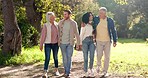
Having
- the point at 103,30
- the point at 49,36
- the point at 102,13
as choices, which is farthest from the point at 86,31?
the point at 49,36

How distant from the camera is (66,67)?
34.3ft

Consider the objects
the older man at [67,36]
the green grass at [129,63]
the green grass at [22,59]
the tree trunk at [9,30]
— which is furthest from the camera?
the tree trunk at [9,30]

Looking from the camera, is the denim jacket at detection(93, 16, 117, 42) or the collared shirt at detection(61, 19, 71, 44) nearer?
the collared shirt at detection(61, 19, 71, 44)

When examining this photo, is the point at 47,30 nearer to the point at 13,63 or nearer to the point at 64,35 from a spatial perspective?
the point at 64,35

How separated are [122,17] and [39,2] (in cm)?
5407

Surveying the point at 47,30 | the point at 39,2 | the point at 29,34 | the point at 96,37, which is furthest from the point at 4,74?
the point at 39,2

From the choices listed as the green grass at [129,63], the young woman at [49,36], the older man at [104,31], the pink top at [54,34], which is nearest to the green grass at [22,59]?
the green grass at [129,63]

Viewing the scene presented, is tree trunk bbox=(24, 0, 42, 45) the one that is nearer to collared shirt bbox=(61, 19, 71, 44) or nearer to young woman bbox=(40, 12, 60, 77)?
young woman bbox=(40, 12, 60, 77)

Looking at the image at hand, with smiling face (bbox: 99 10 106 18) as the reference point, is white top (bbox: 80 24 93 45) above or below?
below


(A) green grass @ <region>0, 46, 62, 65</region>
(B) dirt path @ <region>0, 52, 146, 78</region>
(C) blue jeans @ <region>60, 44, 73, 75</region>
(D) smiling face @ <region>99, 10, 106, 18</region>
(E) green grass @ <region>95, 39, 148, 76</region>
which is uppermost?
(D) smiling face @ <region>99, 10, 106, 18</region>

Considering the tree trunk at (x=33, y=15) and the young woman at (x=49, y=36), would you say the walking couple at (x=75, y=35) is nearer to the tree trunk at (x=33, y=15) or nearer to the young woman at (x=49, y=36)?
the young woman at (x=49, y=36)

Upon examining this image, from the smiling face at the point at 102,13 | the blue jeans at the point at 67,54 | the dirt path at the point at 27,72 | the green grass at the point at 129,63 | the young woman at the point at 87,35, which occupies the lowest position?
the green grass at the point at 129,63

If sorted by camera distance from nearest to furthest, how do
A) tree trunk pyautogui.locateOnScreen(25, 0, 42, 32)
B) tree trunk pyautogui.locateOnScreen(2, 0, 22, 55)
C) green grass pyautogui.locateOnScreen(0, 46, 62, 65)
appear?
green grass pyautogui.locateOnScreen(0, 46, 62, 65) < tree trunk pyautogui.locateOnScreen(2, 0, 22, 55) < tree trunk pyautogui.locateOnScreen(25, 0, 42, 32)

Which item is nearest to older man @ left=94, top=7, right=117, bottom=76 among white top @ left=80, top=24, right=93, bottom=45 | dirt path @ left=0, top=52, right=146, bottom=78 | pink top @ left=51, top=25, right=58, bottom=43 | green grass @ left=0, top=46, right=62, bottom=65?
white top @ left=80, top=24, right=93, bottom=45
